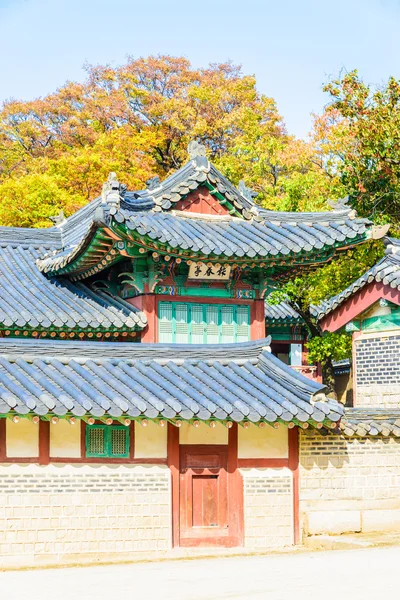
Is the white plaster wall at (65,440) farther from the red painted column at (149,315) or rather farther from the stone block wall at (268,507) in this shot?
the red painted column at (149,315)

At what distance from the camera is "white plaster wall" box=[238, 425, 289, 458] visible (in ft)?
50.6

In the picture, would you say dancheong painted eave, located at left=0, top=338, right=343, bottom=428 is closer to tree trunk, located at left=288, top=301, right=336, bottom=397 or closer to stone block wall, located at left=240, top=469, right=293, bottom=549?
stone block wall, located at left=240, top=469, right=293, bottom=549

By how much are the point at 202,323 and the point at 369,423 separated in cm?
503

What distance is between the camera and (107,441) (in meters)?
14.7

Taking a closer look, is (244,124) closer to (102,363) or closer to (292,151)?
→ (292,151)

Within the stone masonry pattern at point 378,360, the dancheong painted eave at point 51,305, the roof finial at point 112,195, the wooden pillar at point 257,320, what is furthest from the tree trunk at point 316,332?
the roof finial at point 112,195

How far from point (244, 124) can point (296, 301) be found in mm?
16710

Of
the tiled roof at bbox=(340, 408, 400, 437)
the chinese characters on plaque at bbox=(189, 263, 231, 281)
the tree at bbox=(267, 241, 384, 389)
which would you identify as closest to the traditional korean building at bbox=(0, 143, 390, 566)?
the tiled roof at bbox=(340, 408, 400, 437)

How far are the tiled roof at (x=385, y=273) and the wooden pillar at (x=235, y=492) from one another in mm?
4719

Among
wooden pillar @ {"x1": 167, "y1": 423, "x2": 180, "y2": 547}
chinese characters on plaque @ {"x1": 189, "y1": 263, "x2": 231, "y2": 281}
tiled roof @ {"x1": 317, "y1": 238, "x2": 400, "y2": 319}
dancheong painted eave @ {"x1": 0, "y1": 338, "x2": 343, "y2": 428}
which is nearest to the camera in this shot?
dancheong painted eave @ {"x1": 0, "y1": 338, "x2": 343, "y2": 428}

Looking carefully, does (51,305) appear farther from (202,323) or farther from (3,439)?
(3,439)

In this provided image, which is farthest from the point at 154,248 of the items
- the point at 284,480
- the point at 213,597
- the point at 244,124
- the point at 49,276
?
the point at 244,124

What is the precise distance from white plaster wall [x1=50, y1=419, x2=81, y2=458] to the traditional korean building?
Result: 2cm

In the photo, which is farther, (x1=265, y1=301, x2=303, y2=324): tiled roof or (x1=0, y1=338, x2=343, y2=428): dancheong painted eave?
(x1=265, y1=301, x2=303, y2=324): tiled roof
